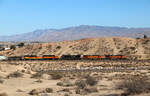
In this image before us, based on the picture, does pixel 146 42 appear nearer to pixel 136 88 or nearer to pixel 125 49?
pixel 125 49

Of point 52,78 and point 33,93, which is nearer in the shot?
point 33,93

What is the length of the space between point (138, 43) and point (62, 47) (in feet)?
82.5

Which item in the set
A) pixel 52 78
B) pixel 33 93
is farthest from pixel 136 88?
pixel 52 78

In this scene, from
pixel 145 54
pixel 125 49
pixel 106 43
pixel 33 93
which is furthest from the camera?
pixel 106 43

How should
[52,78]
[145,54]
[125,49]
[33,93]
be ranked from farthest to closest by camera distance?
[125,49] → [145,54] → [52,78] → [33,93]

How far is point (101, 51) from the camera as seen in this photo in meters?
99.7

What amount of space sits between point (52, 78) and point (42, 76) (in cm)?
205

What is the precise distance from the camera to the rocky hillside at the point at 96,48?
95.6m

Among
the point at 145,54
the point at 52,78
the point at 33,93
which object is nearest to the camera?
the point at 33,93

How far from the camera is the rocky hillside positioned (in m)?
95.6

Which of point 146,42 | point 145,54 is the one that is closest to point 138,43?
point 146,42

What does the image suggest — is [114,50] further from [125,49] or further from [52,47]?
[52,47]

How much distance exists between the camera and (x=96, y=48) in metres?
103

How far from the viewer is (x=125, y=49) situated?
97000 mm
